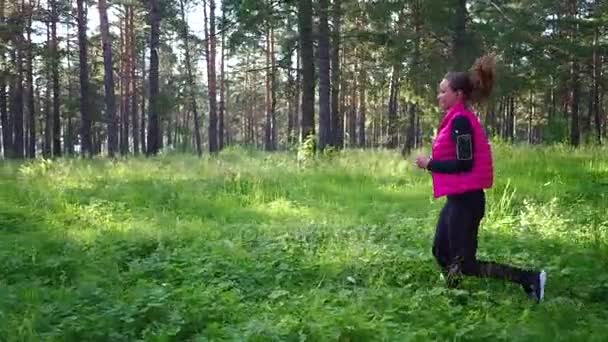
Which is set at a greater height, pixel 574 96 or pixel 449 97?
pixel 574 96

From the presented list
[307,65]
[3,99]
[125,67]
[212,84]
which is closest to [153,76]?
[307,65]

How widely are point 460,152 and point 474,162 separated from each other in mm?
143

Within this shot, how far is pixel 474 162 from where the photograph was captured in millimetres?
4234

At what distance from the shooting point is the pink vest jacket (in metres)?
4.24

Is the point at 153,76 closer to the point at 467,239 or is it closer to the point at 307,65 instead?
the point at 307,65

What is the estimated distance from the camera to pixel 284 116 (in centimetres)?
7294

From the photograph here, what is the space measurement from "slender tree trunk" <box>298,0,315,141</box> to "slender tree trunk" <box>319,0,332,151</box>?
276 mm

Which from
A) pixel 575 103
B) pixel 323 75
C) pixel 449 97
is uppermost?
pixel 323 75

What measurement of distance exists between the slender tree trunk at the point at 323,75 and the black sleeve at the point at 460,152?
981 cm

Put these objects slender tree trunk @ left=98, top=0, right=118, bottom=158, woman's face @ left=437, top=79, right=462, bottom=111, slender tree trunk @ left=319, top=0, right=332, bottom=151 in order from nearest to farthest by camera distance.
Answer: woman's face @ left=437, top=79, right=462, bottom=111
slender tree trunk @ left=319, top=0, right=332, bottom=151
slender tree trunk @ left=98, top=0, right=118, bottom=158

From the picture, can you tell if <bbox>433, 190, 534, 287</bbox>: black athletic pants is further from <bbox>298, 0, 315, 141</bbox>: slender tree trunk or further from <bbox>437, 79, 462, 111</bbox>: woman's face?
<bbox>298, 0, 315, 141</bbox>: slender tree trunk

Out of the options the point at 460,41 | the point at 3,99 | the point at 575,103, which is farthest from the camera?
the point at 3,99

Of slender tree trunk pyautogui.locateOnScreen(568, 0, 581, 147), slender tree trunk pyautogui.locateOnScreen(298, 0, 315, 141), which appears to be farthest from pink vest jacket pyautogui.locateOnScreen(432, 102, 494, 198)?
slender tree trunk pyautogui.locateOnScreen(568, 0, 581, 147)

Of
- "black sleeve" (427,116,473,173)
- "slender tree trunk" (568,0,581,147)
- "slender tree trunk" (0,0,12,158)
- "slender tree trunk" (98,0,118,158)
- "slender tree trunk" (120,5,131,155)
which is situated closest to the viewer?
"black sleeve" (427,116,473,173)
